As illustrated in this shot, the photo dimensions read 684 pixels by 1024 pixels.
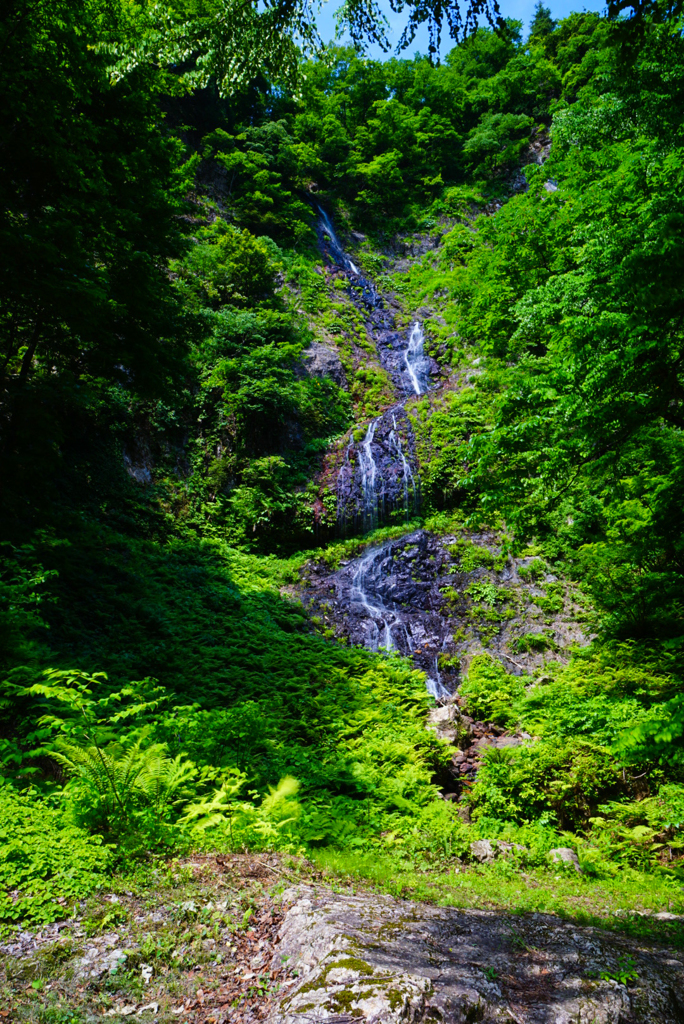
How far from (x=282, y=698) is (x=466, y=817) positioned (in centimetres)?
328

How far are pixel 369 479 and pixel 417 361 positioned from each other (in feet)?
29.0

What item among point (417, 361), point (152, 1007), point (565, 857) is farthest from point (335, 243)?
point (152, 1007)

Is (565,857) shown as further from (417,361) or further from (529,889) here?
(417,361)

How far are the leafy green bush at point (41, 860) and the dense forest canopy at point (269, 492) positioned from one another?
25 mm

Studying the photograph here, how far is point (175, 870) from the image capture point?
319 centimetres

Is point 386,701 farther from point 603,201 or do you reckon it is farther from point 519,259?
point 519,259

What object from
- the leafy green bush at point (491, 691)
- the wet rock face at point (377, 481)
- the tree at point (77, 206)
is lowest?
the leafy green bush at point (491, 691)

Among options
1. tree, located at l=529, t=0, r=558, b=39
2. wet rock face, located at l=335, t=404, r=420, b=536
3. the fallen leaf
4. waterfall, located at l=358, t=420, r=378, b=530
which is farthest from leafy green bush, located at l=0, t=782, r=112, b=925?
tree, located at l=529, t=0, r=558, b=39

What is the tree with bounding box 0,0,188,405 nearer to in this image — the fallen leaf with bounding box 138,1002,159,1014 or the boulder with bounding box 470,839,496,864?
the fallen leaf with bounding box 138,1002,159,1014

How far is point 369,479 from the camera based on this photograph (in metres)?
15.0

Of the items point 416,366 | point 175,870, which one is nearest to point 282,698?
point 175,870

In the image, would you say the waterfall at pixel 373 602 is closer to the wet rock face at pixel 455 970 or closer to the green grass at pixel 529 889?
the green grass at pixel 529 889

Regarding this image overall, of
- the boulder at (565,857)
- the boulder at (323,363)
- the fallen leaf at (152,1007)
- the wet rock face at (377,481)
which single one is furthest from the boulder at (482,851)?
the boulder at (323,363)

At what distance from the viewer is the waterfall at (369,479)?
14336mm
